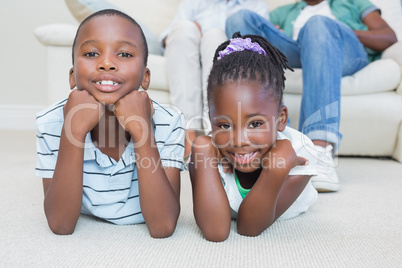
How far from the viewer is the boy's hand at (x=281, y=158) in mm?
772

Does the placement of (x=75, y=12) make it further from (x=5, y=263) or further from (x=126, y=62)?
(x=5, y=263)

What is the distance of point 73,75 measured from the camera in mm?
876

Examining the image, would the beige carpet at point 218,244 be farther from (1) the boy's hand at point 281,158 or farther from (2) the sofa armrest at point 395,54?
(2) the sofa armrest at point 395,54

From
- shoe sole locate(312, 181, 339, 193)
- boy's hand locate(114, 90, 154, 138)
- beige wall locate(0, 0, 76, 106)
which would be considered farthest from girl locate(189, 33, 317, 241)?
beige wall locate(0, 0, 76, 106)

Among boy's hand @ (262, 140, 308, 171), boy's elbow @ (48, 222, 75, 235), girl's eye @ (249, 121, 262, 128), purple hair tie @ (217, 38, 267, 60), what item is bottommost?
boy's elbow @ (48, 222, 75, 235)

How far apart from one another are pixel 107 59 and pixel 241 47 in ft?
0.92

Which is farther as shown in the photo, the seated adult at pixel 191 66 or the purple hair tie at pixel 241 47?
the seated adult at pixel 191 66

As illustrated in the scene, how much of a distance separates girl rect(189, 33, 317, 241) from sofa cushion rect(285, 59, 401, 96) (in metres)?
0.84

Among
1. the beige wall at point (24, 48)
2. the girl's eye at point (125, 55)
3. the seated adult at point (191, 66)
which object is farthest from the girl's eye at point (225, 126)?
the beige wall at point (24, 48)

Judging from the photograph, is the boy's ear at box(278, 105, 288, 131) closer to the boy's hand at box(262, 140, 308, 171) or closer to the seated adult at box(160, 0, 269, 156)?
the boy's hand at box(262, 140, 308, 171)

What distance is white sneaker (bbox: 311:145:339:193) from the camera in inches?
47.1

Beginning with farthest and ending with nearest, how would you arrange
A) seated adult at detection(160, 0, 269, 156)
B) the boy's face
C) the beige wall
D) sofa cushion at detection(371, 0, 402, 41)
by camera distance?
the beige wall < sofa cushion at detection(371, 0, 402, 41) < seated adult at detection(160, 0, 269, 156) < the boy's face

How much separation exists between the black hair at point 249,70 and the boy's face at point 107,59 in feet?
0.53

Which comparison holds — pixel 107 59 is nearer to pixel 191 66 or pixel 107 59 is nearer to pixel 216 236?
pixel 216 236
